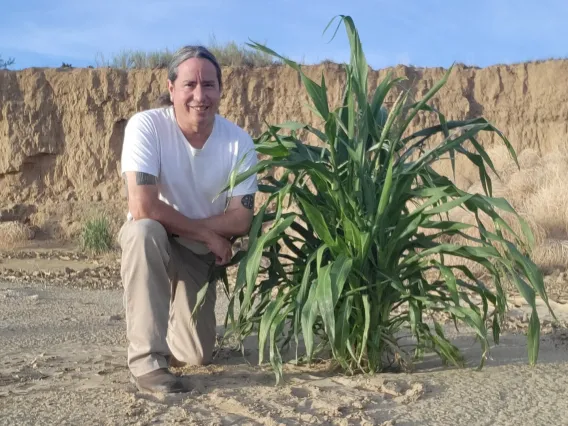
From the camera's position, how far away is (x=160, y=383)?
119 inches

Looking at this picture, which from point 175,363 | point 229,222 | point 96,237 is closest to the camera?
point 229,222

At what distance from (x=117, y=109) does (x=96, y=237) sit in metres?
4.91

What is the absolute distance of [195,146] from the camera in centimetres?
358

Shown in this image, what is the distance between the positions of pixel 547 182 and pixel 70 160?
8.71m

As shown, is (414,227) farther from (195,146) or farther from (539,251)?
(539,251)

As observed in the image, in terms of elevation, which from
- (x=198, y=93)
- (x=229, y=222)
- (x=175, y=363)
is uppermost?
(x=198, y=93)

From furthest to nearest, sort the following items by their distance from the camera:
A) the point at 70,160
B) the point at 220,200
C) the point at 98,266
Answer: the point at 70,160, the point at 98,266, the point at 220,200

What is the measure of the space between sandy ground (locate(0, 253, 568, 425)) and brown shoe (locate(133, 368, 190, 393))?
0.18 ft

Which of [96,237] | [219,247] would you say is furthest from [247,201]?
[96,237]

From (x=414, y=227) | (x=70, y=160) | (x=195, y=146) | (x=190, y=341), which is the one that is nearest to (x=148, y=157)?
(x=195, y=146)

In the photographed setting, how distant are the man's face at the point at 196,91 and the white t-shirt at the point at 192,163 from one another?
108 millimetres

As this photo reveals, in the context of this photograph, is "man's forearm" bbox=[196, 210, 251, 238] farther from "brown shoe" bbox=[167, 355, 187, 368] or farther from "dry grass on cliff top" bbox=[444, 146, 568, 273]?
"dry grass on cliff top" bbox=[444, 146, 568, 273]

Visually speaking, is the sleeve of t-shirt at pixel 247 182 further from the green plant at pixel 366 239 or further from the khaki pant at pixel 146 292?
the khaki pant at pixel 146 292

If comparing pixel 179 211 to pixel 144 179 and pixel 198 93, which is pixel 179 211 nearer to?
pixel 144 179
